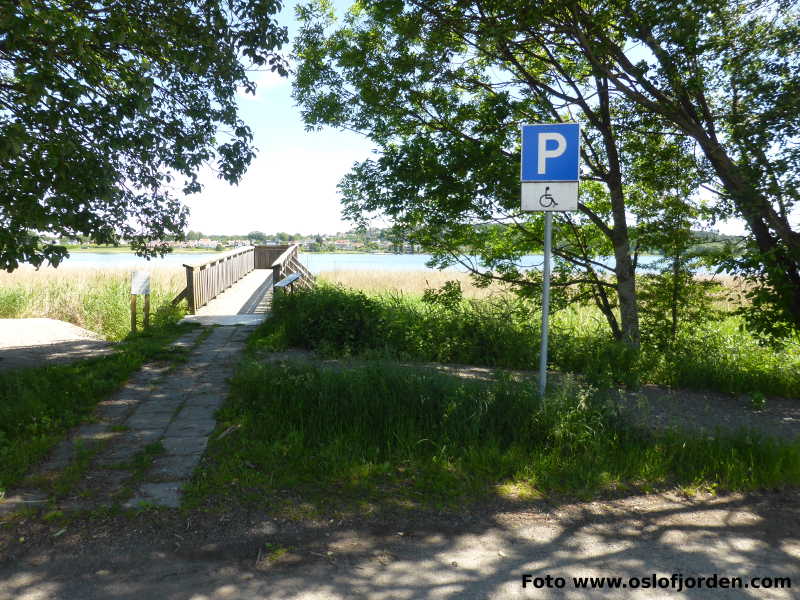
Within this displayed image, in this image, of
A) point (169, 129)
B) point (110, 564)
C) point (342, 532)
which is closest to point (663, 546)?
point (342, 532)

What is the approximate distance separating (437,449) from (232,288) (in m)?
14.3

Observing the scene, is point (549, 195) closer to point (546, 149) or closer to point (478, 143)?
point (546, 149)

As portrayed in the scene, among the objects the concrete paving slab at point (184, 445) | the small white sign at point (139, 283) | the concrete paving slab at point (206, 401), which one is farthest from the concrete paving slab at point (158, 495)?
the small white sign at point (139, 283)

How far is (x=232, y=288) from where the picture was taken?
17594 mm

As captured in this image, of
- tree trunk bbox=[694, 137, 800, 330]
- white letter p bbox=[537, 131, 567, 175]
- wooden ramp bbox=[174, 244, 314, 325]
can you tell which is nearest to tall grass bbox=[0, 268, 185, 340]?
wooden ramp bbox=[174, 244, 314, 325]

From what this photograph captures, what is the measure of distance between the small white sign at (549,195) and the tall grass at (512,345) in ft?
8.42

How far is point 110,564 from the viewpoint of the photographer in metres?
2.96

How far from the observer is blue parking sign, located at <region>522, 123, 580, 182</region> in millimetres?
5051

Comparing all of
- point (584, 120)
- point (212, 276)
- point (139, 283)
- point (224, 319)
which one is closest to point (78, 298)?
point (212, 276)

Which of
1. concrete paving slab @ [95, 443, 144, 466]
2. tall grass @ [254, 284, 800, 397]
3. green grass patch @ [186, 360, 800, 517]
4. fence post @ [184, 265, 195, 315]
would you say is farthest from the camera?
fence post @ [184, 265, 195, 315]

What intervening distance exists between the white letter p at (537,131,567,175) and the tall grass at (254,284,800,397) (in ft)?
9.33

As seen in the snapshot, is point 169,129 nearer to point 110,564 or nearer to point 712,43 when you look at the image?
point 110,564

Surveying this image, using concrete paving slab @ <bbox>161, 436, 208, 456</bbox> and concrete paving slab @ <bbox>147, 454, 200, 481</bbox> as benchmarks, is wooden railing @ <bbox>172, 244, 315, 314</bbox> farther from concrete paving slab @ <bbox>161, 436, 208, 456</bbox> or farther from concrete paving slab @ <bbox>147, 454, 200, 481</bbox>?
concrete paving slab @ <bbox>147, 454, 200, 481</bbox>

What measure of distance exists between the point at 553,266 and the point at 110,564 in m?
7.45
